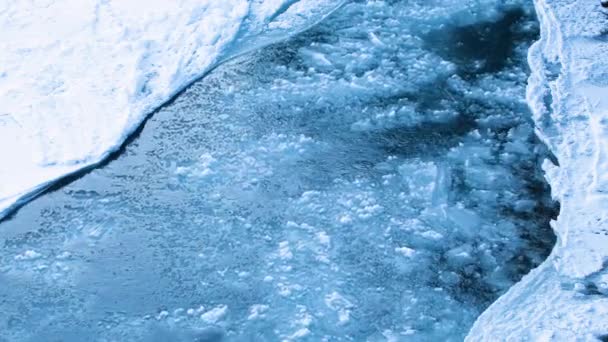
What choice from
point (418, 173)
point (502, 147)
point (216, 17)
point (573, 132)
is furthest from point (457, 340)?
point (216, 17)

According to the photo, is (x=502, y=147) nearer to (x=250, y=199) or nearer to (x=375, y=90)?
(x=375, y=90)

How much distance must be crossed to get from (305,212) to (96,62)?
210cm

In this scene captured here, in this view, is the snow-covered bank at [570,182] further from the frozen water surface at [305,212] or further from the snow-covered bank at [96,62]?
the snow-covered bank at [96,62]

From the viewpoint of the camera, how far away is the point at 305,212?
12.2 ft

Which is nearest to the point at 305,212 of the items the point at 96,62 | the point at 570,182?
the point at 570,182

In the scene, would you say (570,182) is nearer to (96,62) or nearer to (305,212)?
(305,212)

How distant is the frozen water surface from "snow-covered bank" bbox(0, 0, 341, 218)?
0.64 feet

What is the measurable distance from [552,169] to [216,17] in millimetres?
2707

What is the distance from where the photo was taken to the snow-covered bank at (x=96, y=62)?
4.25 metres

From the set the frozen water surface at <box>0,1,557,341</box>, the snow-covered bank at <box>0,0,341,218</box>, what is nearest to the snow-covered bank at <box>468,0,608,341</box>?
the frozen water surface at <box>0,1,557,341</box>

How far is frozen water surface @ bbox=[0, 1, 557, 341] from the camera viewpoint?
3.26m

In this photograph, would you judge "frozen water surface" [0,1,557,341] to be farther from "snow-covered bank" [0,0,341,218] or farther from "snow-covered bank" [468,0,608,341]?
"snow-covered bank" [0,0,341,218]

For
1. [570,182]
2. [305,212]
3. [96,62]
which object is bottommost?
[570,182]

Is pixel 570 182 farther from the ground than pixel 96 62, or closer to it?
closer to it
